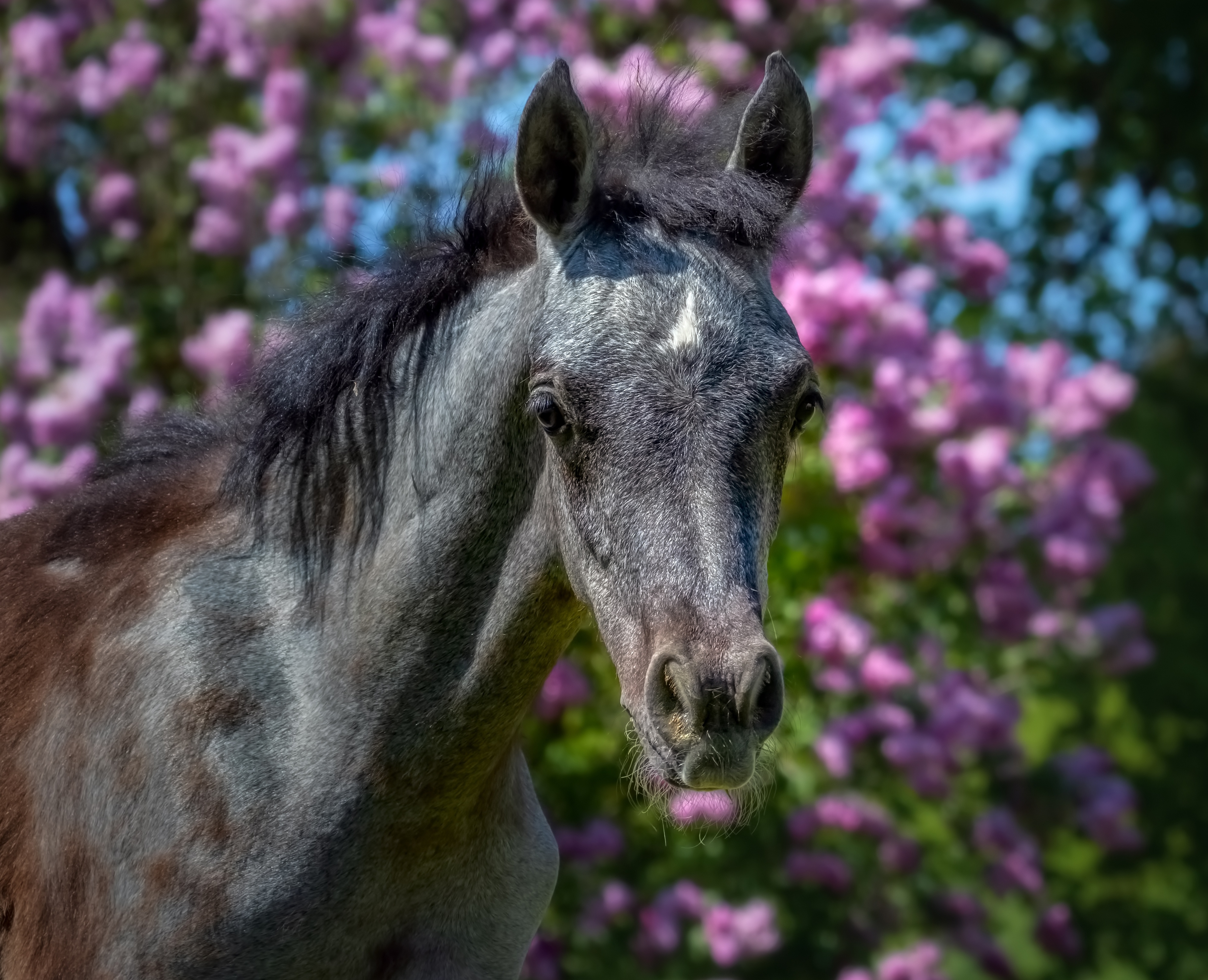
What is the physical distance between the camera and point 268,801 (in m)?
2.37

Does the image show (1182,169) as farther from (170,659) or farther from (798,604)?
(170,659)

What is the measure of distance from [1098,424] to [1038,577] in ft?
2.00

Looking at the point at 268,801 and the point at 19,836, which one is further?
the point at 19,836

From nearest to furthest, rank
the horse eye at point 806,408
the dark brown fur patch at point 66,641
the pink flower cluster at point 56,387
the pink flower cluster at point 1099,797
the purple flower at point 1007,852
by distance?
the horse eye at point 806,408, the dark brown fur patch at point 66,641, the pink flower cluster at point 56,387, the purple flower at point 1007,852, the pink flower cluster at point 1099,797

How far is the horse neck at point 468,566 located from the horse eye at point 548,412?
3.3 inches

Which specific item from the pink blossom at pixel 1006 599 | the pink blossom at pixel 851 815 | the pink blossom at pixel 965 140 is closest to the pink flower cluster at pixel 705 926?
the pink blossom at pixel 851 815

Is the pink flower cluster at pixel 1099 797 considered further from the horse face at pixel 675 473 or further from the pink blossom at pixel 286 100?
the horse face at pixel 675 473

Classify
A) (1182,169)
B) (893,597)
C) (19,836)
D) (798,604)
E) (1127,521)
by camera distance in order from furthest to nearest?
(1182,169) < (1127,521) < (893,597) < (798,604) < (19,836)

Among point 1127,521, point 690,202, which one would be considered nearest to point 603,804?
point 690,202

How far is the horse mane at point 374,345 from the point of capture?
247 cm

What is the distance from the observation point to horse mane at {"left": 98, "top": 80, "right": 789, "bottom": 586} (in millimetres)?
2475

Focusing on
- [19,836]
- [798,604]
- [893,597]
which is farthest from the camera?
[893,597]

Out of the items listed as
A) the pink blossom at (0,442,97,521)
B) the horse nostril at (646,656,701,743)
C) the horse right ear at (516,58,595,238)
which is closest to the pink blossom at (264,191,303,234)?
the pink blossom at (0,442,97,521)

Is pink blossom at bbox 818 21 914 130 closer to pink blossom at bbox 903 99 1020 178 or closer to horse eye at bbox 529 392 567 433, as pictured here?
pink blossom at bbox 903 99 1020 178
